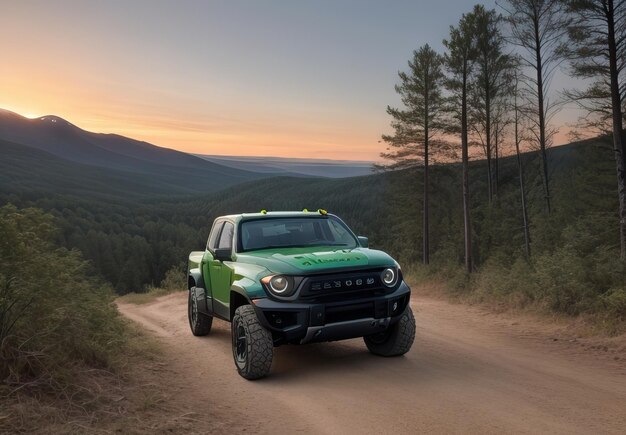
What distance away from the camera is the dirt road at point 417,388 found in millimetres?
4766

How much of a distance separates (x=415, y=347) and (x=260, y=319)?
317cm

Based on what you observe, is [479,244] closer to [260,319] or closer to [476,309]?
[476,309]

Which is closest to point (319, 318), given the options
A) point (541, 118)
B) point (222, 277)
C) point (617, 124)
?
point (222, 277)

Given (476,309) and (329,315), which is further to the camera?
(476,309)

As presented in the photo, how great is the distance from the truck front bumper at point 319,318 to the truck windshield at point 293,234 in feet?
4.24

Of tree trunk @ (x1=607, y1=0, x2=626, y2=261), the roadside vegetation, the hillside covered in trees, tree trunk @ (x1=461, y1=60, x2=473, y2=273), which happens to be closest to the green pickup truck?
the roadside vegetation

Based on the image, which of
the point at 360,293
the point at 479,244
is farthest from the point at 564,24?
the point at 479,244

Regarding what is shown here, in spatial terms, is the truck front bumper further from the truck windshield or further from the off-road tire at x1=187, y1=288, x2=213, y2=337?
the off-road tire at x1=187, y1=288, x2=213, y2=337

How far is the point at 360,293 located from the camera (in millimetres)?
6188

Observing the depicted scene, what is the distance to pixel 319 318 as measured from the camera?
5898 millimetres

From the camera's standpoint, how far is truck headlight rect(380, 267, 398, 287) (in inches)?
250

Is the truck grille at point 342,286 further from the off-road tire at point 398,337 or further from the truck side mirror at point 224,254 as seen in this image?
the truck side mirror at point 224,254

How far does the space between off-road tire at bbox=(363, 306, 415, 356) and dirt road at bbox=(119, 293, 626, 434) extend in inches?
6.8

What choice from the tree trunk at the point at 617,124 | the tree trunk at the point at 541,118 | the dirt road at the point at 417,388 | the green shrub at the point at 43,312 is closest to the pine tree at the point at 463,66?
the tree trunk at the point at 541,118
